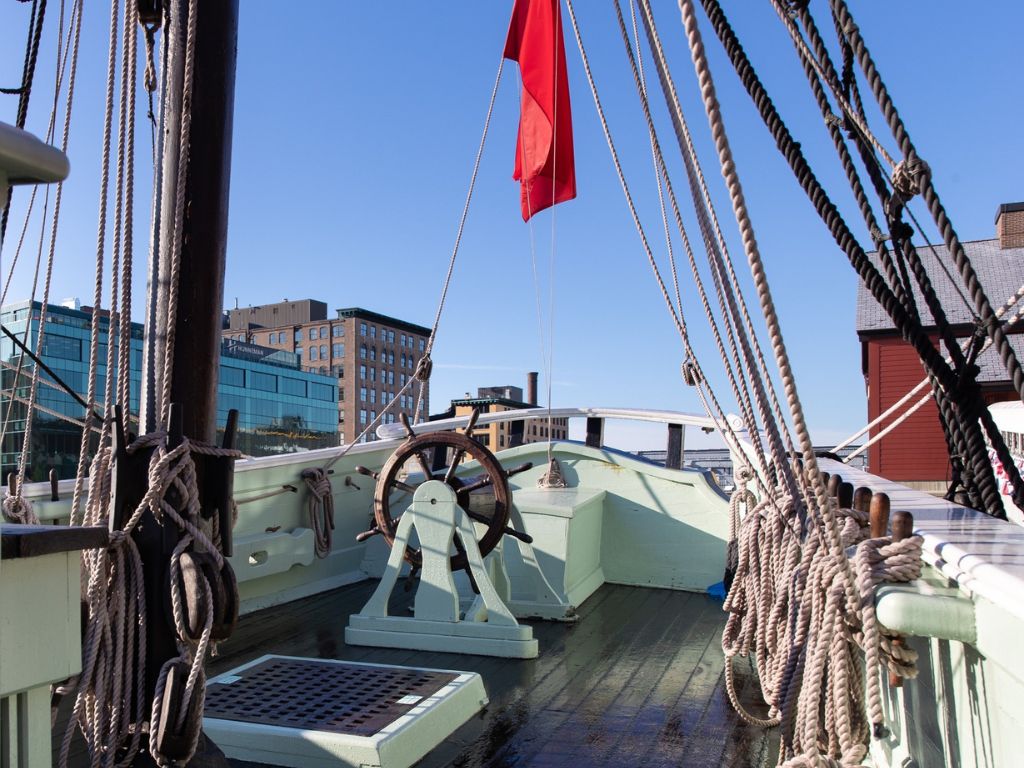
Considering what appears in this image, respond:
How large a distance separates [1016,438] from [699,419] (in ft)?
15.7

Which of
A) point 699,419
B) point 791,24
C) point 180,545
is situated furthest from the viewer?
point 699,419

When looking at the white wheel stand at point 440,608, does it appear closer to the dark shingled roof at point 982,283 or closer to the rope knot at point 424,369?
the rope knot at point 424,369

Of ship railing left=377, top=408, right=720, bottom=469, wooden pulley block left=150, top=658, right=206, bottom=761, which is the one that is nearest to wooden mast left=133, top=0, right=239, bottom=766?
wooden pulley block left=150, top=658, right=206, bottom=761

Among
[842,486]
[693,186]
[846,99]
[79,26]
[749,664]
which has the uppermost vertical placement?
[79,26]

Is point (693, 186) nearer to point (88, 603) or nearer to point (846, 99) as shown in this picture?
point (846, 99)

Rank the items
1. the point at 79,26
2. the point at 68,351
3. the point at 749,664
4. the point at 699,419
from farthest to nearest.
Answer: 1. the point at 68,351
2. the point at 699,419
3. the point at 749,664
4. the point at 79,26

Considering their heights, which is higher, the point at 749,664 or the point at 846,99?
the point at 846,99

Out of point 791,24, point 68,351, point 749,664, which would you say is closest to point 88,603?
point 791,24

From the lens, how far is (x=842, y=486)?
2057 mm

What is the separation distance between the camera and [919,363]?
1733 cm

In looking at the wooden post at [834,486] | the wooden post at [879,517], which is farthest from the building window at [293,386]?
the wooden post at [879,517]

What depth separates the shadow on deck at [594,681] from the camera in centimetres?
255

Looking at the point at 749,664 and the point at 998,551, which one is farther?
the point at 749,664

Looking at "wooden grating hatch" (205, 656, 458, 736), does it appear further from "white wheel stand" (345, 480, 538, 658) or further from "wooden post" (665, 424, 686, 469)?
"wooden post" (665, 424, 686, 469)
